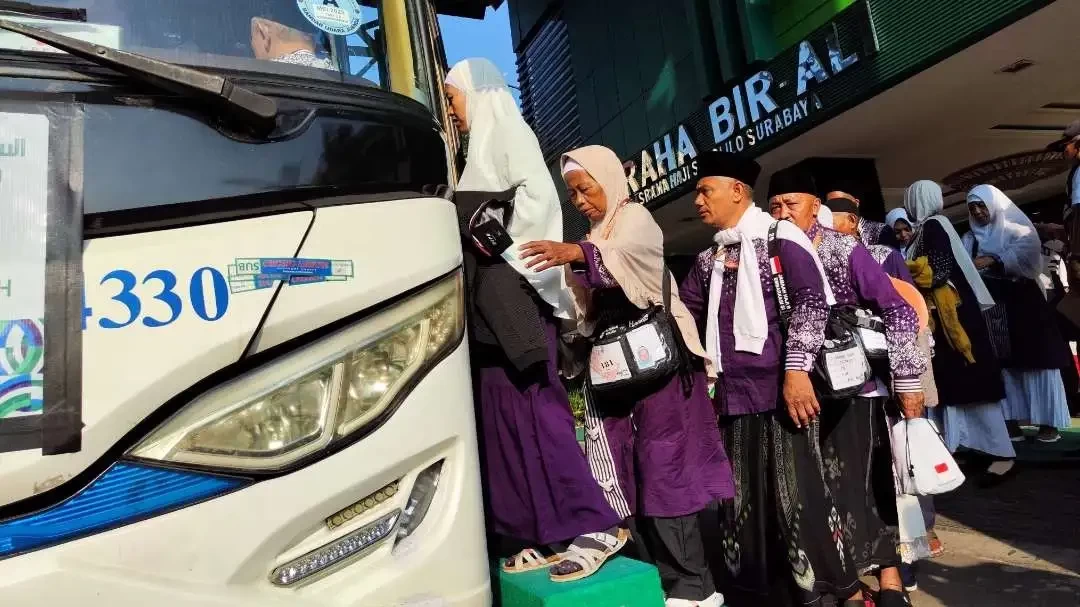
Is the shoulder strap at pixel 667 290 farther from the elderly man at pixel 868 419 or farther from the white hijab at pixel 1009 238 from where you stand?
the white hijab at pixel 1009 238

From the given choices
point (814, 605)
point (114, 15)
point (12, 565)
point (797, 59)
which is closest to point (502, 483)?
point (814, 605)

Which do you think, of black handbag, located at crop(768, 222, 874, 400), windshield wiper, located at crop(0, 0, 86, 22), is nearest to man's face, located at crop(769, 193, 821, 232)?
black handbag, located at crop(768, 222, 874, 400)

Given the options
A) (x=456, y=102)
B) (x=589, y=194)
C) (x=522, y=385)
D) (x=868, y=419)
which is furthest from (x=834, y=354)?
(x=456, y=102)

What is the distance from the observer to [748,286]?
2.69 metres

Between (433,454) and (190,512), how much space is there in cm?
40

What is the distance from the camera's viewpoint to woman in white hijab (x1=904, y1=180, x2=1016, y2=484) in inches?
187

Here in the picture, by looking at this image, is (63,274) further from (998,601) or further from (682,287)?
(998,601)

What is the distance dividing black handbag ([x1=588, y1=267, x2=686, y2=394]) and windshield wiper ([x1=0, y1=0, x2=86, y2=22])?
1.76 meters

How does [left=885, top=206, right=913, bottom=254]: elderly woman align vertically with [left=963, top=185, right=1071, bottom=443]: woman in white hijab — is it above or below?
above

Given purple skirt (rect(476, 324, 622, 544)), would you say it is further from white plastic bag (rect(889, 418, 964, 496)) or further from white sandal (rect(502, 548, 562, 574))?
white plastic bag (rect(889, 418, 964, 496))

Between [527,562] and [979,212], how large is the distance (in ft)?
17.1

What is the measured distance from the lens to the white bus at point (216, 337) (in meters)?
1.05

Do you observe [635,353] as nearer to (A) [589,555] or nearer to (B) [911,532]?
(A) [589,555]

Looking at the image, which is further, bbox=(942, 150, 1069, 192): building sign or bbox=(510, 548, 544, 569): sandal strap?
bbox=(942, 150, 1069, 192): building sign
